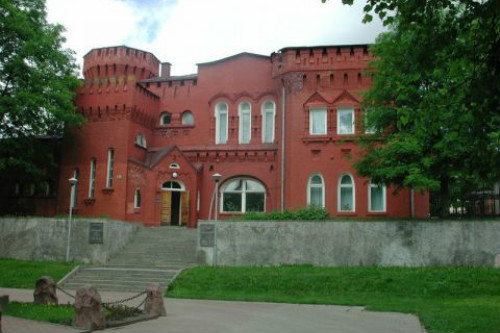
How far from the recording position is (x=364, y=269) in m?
21.4

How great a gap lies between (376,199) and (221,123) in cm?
1068

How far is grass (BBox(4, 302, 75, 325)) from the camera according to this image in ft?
41.1

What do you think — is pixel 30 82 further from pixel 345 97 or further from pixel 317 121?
pixel 345 97

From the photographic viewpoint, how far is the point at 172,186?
32625 mm

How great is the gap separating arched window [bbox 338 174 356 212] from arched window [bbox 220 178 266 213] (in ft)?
15.3

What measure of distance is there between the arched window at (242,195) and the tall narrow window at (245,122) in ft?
8.70

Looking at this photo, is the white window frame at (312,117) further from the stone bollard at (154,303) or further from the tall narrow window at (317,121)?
the stone bollard at (154,303)

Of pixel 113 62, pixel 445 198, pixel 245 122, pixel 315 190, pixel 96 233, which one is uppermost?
pixel 113 62

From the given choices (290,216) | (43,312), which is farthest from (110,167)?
(43,312)

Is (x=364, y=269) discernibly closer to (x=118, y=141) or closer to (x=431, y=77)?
(x=431, y=77)

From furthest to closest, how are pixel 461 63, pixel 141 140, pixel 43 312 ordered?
pixel 141 140 → pixel 43 312 → pixel 461 63

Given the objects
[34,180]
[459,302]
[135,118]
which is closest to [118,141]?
[135,118]

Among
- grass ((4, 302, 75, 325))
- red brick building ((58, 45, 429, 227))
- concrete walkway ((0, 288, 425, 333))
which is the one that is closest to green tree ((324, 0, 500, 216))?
concrete walkway ((0, 288, 425, 333))

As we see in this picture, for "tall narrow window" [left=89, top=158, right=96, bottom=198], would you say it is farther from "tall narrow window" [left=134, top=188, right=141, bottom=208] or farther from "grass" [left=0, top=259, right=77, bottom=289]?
"grass" [left=0, top=259, right=77, bottom=289]
